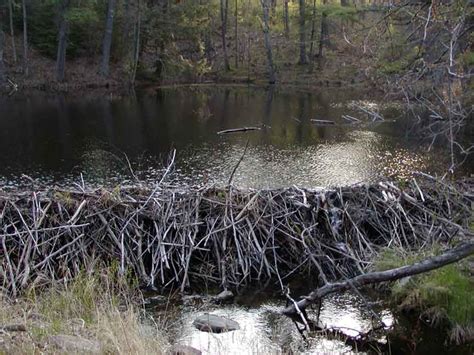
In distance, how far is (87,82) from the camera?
132 ft

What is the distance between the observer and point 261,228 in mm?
10484

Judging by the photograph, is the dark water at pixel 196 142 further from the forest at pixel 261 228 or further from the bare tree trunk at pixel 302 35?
the bare tree trunk at pixel 302 35

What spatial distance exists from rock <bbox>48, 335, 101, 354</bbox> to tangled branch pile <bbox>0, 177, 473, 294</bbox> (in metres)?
4.03

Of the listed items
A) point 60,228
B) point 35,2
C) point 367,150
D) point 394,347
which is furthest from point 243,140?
point 35,2

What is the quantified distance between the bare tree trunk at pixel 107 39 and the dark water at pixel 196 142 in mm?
6741

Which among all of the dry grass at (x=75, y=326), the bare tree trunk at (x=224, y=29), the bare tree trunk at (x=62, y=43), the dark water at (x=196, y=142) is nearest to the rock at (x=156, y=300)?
the dry grass at (x=75, y=326)

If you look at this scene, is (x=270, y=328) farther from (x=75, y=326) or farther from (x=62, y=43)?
(x=62, y=43)

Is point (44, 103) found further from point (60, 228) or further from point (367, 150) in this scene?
point (60, 228)

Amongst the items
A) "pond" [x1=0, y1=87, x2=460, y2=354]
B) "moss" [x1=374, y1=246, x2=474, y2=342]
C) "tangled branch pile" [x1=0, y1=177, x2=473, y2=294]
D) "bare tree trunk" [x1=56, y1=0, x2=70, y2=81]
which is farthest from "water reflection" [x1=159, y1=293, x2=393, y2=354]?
"bare tree trunk" [x1=56, y1=0, x2=70, y2=81]

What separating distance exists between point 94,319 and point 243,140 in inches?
645

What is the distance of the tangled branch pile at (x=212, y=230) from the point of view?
9789 millimetres

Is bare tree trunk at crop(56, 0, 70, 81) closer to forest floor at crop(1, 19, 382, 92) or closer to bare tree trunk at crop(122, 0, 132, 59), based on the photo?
forest floor at crop(1, 19, 382, 92)

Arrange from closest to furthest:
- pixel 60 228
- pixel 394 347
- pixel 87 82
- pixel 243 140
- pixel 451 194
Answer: pixel 394 347
pixel 60 228
pixel 451 194
pixel 243 140
pixel 87 82

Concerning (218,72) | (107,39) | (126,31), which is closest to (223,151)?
(107,39)
